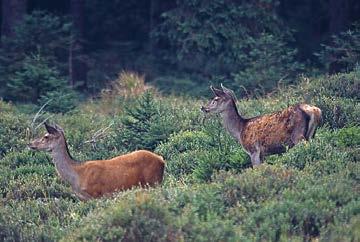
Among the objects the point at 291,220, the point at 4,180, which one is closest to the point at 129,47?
the point at 4,180

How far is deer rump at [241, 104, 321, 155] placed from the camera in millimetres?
15094

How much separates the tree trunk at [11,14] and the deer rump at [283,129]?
12.7m

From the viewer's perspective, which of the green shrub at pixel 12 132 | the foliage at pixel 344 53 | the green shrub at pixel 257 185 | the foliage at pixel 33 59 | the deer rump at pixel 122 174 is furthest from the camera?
the foliage at pixel 33 59

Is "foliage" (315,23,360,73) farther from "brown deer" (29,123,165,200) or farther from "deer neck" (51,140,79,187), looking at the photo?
"deer neck" (51,140,79,187)

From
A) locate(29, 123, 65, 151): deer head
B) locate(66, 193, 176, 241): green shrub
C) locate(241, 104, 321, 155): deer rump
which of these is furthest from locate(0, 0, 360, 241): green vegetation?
locate(29, 123, 65, 151): deer head

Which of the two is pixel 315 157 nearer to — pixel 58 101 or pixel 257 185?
pixel 257 185

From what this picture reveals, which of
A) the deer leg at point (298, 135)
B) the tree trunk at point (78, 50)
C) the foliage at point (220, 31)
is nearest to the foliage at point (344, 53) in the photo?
the foliage at point (220, 31)

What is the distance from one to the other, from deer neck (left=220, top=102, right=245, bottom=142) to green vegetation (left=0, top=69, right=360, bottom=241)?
28 cm

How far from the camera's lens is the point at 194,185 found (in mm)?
14430

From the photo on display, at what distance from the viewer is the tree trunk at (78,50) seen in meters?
27.8

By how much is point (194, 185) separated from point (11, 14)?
556 inches

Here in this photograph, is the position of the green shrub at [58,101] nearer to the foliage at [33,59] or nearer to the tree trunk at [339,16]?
the foliage at [33,59]

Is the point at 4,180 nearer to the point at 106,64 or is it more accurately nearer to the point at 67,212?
the point at 67,212

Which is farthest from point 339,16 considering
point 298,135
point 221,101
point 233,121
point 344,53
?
point 298,135
